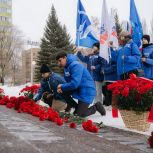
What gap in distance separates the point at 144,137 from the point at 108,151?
1.50 metres

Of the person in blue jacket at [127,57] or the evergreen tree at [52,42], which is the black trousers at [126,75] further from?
the evergreen tree at [52,42]

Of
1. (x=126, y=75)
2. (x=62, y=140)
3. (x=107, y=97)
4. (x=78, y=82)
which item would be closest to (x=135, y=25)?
(x=126, y=75)

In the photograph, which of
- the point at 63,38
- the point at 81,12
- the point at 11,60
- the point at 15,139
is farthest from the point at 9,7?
the point at 15,139

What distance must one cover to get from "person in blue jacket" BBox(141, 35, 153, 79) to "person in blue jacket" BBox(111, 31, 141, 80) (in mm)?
501

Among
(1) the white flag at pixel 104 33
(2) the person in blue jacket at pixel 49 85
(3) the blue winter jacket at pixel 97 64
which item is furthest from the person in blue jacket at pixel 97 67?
(2) the person in blue jacket at pixel 49 85

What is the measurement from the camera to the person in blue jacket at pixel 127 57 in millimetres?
9922

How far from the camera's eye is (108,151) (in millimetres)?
5406

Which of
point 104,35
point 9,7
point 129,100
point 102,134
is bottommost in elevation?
point 102,134

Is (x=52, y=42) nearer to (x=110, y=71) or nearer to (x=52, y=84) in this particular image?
(x=110, y=71)

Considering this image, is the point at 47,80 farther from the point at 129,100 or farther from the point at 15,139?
the point at 15,139

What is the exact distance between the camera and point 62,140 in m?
6.14

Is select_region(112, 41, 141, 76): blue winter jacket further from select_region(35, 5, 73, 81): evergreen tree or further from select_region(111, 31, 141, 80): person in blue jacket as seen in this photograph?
select_region(35, 5, 73, 81): evergreen tree

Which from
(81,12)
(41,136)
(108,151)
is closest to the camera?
(108,151)

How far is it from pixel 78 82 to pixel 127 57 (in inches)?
60.0
